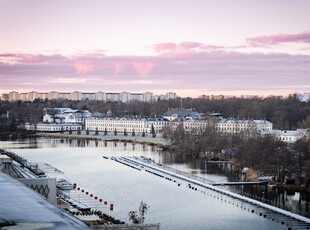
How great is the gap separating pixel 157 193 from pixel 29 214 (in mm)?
7312

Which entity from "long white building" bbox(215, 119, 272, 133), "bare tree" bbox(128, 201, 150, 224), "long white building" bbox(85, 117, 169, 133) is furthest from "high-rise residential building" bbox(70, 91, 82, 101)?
"bare tree" bbox(128, 201, 150, 224)

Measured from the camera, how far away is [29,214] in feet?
11.9

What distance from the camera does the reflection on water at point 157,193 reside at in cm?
839

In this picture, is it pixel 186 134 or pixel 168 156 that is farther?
pixel 186 134

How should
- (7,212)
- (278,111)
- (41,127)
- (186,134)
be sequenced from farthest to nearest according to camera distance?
1. (41,127)
2. (278,111)
3. (186,134)
4. (7,212)

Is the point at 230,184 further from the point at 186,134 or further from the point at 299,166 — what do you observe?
the point at 186,134

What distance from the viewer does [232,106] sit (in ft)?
119

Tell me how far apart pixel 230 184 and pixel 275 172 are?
1208 mm

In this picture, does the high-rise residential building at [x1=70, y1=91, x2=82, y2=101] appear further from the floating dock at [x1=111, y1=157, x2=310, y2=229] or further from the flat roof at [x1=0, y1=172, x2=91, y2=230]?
the flat roof at [x1=0, y1=172, x2=91, y2=230]

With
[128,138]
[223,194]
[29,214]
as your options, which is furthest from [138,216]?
[128,138]

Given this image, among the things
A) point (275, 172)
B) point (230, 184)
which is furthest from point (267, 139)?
point (230, 184)

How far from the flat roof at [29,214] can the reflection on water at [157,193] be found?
3.85 metres

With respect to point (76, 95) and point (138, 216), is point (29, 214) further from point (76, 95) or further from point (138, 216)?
point (76, 95)

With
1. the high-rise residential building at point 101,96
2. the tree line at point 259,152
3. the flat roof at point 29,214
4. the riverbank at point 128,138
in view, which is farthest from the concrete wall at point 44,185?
the high-rise residential building at point 101,96
